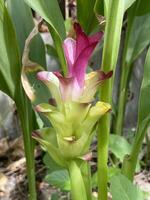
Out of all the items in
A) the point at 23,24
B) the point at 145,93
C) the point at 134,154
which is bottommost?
the point at 134,154

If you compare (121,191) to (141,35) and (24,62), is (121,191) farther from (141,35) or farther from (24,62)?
(141,35)

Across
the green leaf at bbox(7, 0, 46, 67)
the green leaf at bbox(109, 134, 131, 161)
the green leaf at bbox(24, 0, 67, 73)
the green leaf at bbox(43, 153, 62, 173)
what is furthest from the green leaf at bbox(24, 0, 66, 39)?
the green leaf at bbox(109, 134, 131, 161)

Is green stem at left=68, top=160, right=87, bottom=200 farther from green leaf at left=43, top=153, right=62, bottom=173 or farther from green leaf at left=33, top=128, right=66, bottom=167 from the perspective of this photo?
green leaf at left=43, top=153, right=62, bottom=173

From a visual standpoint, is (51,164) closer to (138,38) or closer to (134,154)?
(134,154)

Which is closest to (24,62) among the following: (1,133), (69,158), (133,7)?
(69,158)

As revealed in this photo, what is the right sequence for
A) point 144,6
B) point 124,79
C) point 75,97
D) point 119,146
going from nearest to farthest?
Result: point 75,97, point 144,6, point 119,146, point 124,79

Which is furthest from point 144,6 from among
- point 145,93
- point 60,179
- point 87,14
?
point 60,179
